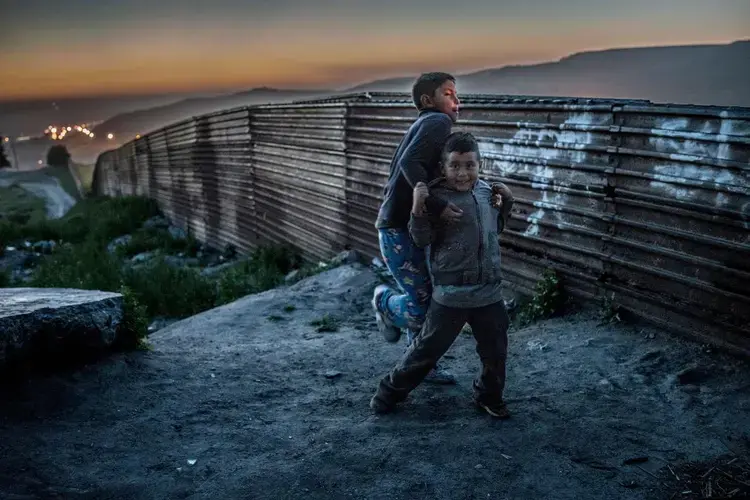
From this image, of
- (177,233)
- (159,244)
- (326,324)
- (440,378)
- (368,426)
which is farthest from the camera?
(177,233)

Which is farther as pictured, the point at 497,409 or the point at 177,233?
the point at 177,233

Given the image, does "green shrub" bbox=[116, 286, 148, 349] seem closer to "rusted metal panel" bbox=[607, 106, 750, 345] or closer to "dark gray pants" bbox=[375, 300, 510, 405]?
"dark gray pants" bbox=[375, 300, 510, 405]

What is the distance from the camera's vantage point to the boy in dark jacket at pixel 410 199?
3.52 m

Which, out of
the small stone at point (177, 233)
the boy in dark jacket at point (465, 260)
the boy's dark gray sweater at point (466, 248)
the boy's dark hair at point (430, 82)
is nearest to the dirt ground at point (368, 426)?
the boy in dark jacket at point (465, 260)

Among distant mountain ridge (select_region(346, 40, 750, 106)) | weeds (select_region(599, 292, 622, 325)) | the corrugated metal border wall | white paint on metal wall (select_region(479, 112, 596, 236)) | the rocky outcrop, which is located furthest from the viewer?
distant mountain ridge (select_region(346, 40, 750, 106))

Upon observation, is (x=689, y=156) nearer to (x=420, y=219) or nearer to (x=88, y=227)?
(x=420, y=219)

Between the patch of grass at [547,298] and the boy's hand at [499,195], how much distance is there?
→ 7.55ft

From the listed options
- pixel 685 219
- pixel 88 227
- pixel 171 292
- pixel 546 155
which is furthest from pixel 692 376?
pixel 88 227

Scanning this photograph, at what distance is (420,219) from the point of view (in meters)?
3.31

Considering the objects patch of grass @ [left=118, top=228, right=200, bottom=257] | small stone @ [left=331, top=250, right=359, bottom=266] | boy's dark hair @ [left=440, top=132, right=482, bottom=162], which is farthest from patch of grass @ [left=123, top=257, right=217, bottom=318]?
boy's dark hair @ [left=440, top=132, right=482, bottom=162]

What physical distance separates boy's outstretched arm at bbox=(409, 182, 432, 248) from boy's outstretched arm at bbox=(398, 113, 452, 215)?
0.65 ft

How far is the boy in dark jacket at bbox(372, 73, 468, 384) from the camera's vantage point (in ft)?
11.6

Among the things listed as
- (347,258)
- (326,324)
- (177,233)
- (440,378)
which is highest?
(440,378)

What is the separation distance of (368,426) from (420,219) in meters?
1.29
